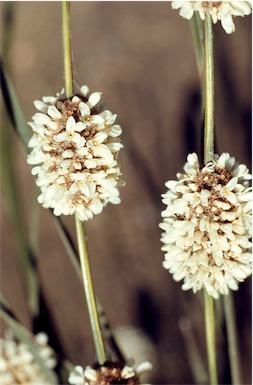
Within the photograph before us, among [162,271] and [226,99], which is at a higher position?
[226,99]

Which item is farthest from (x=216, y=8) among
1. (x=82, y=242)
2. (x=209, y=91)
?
(x=82, y=242)

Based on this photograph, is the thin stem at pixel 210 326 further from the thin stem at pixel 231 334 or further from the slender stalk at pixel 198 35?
the slender stalk at pixel 198 35

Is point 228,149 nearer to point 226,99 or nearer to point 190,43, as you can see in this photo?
point 226,99

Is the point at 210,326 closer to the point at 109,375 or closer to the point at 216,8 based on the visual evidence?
the point at 109,375

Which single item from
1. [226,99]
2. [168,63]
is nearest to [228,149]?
[226,99]

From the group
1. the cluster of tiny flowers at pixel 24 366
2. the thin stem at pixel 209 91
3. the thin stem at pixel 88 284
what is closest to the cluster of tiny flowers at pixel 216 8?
the thin stem at pixel 209 91
